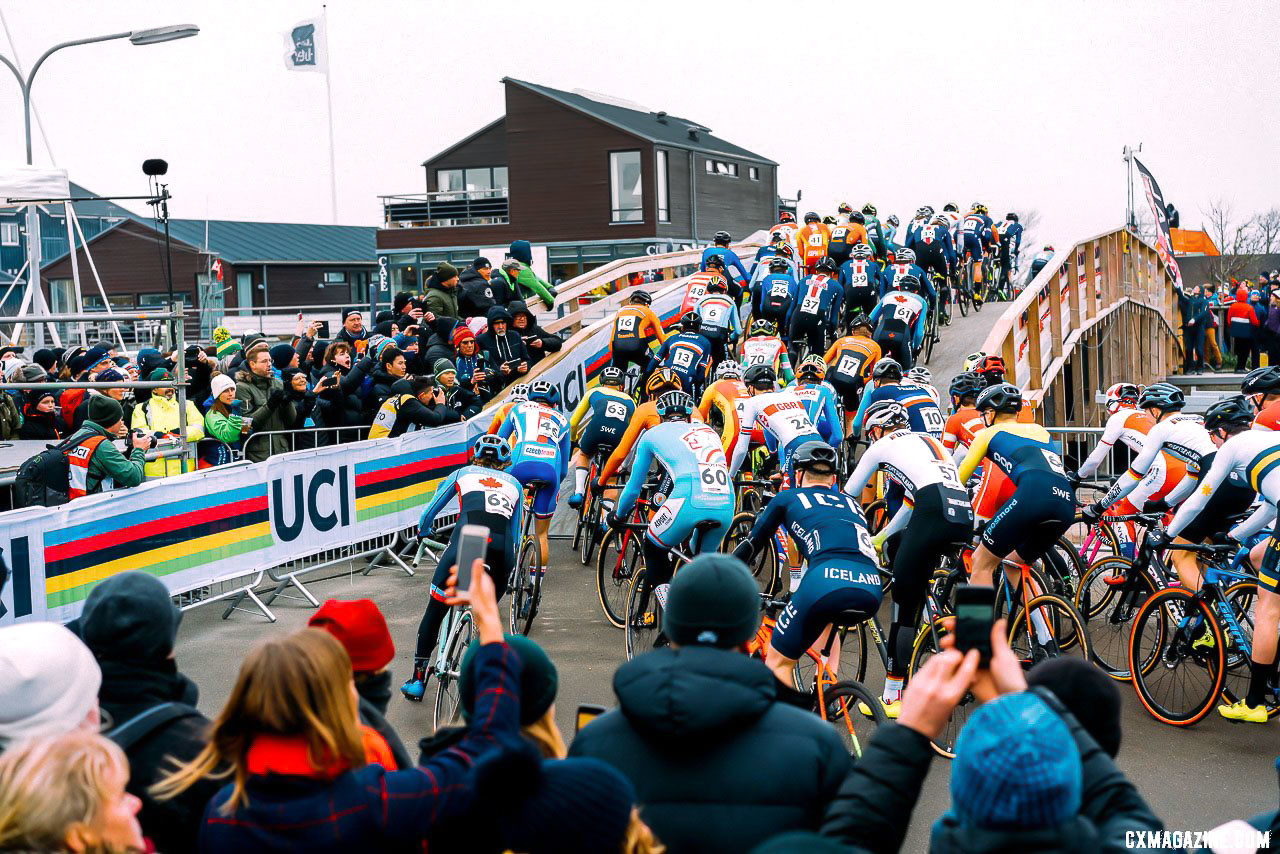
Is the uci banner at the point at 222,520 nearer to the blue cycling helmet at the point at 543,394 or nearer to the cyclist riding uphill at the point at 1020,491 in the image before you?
the blue cycling helmet at the point at 543,394

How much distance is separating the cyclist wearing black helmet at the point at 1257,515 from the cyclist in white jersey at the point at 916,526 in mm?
1639

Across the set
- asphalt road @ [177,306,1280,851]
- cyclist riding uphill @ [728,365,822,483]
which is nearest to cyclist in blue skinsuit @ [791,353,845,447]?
cyclist riding uphill @ [728,365,822,483]


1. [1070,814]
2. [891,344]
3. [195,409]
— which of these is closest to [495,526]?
[195,409]

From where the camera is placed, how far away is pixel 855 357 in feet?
48.1

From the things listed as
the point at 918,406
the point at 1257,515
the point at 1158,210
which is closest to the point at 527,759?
the point at 1257,515

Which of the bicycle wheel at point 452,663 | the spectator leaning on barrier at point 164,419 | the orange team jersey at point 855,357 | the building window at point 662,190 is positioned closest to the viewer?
the bicycle wheel at point 452,663

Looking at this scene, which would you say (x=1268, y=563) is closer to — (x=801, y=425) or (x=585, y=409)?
(x=801, y=425)

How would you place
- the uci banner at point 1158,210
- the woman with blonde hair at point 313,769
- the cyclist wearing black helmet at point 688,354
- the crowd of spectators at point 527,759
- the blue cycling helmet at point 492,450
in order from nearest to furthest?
1. the crowd of spectators at point 527,759
2. the woman with blonde hair at point 313,769
3. the blue cycling helmet at point 492,450
4. the cyclist wearing black helmet at point 688,354
5. the uci banner at point 1158,210

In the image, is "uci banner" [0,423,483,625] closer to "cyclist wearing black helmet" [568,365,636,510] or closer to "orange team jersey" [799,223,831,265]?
"cyclist wearing black helmet" [568,365,636,510]

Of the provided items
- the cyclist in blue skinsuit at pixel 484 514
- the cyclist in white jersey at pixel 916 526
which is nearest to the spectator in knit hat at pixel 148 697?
the cyclist in blue skinsuit at pixel 484 514

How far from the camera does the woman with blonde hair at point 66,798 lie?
2.81 metres

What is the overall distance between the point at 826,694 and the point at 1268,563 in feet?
9.51

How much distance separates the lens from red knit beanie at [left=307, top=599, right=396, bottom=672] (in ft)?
12.9

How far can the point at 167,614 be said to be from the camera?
392 cm
